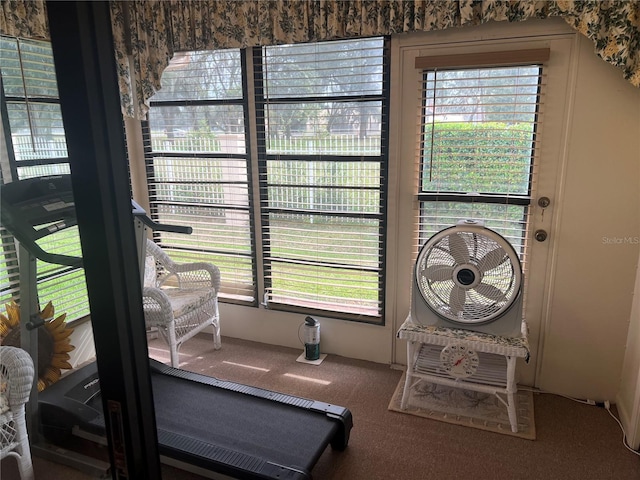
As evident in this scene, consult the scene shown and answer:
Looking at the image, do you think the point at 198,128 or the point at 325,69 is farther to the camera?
the point at 198,128

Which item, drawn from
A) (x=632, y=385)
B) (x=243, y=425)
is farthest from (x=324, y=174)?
(x=632, y=385)

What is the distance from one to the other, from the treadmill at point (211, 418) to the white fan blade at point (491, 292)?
0.96 metres

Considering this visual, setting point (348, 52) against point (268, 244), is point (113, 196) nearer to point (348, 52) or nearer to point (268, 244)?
point (348, 52)

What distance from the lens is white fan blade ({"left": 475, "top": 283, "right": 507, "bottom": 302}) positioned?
97.9 inches

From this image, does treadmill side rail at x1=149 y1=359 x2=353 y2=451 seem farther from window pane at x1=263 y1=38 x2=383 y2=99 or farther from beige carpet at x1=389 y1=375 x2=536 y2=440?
window pane at x1=263 y1=38 x2=383 y2=99

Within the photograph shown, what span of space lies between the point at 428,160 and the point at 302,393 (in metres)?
1.63

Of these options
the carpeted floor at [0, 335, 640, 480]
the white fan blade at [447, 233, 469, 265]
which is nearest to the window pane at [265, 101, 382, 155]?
the white fan blade at [447, 233, 469, 265]

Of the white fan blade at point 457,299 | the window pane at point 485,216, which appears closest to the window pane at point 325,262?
the window pane at point 485,216

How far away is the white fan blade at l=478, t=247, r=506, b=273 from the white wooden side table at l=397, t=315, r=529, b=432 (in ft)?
1.23

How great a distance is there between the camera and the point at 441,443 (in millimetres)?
2438

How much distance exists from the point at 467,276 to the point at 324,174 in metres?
1.19

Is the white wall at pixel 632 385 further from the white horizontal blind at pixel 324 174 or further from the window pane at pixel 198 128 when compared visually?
the window pane at pixel 198 128

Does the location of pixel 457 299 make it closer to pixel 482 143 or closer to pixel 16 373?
pixel 482 143

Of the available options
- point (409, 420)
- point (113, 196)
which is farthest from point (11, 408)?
point (409, 420)
